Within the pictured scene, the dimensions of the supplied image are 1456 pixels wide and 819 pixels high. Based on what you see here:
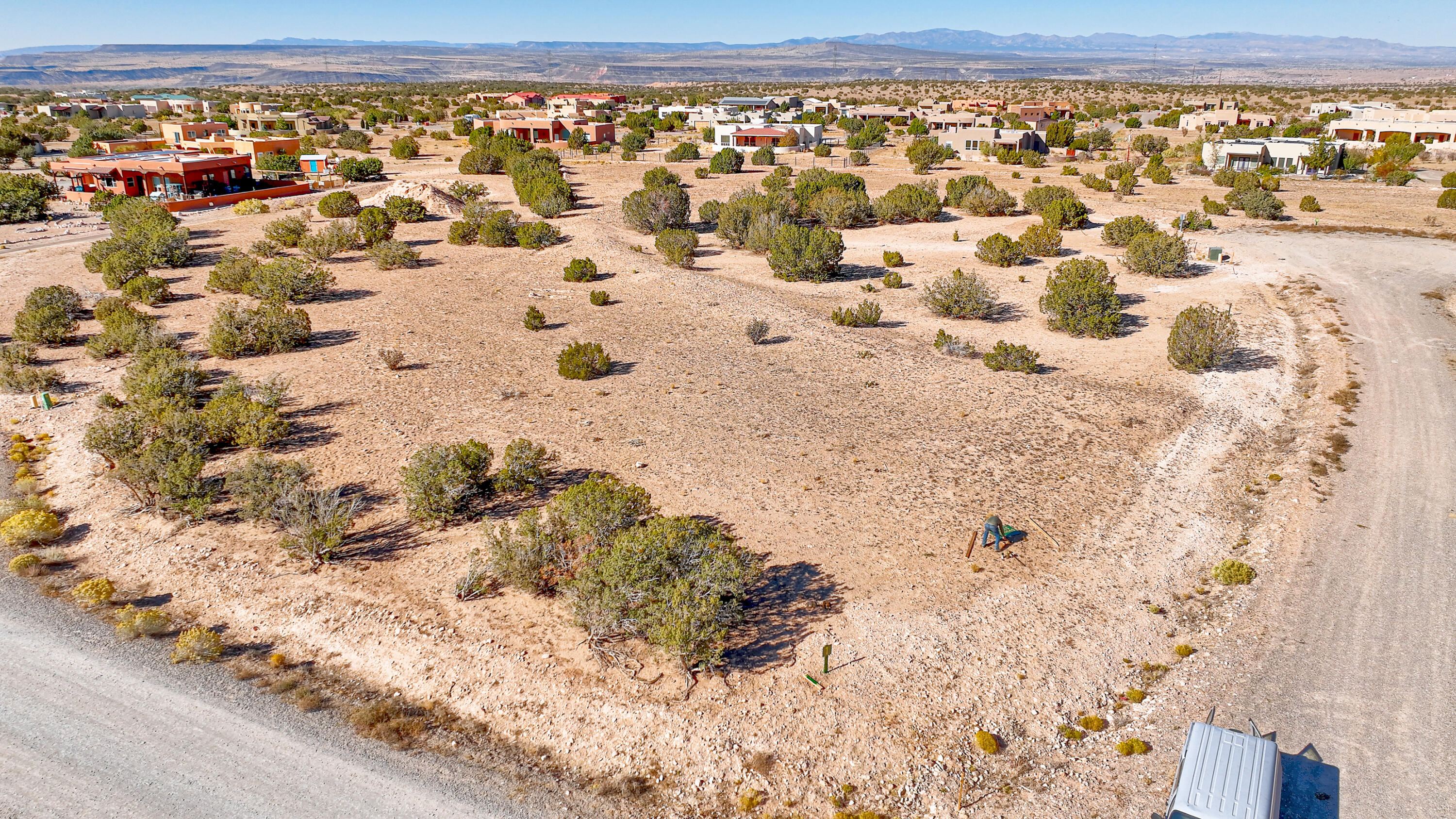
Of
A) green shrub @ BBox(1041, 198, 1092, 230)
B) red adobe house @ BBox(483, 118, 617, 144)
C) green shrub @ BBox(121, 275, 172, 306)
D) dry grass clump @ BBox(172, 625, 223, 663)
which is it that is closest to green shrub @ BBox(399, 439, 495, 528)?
dry grass clump @ BBox(172, 625, 223, 663)

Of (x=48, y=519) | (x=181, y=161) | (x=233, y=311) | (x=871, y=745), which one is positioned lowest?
(x=871, y=745)

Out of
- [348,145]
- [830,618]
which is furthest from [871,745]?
[348,145]

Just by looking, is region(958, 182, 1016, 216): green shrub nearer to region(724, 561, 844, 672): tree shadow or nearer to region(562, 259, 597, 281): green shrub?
region(562, 259, 597, 281): green shrub

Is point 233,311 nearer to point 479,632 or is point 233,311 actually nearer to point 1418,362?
point 479,632

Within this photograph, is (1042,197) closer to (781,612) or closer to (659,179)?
(659,179)

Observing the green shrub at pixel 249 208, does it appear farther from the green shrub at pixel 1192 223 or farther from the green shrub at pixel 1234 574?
the green shrub at pixel 1192 223

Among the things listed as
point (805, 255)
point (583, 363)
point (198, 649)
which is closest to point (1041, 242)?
point (805, 255)
